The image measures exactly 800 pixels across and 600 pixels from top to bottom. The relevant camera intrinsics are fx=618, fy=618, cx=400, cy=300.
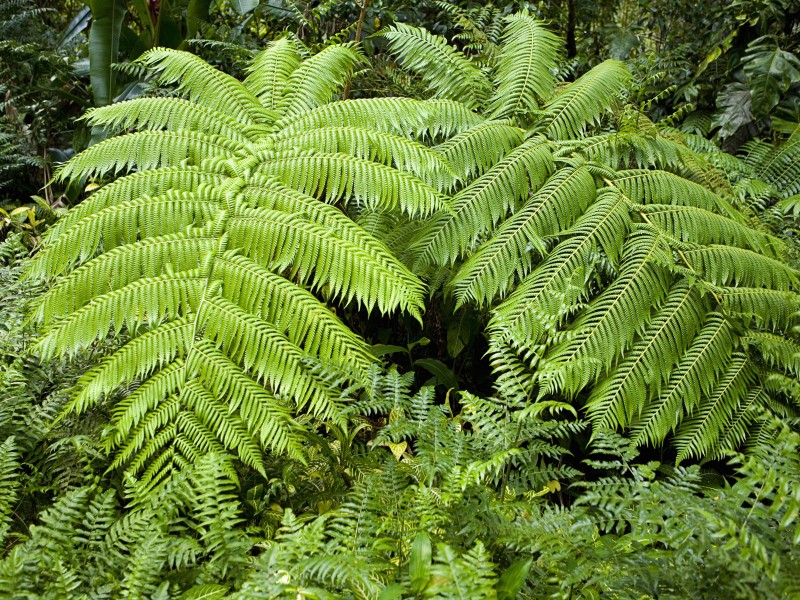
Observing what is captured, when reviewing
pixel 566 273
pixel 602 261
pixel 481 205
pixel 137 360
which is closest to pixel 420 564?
pixel 137 360

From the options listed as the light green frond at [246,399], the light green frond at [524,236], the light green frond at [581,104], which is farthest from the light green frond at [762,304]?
the light green frond at [246,399]

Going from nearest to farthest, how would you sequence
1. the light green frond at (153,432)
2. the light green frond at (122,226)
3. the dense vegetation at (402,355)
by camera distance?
the dense vegetation at (402,355)
the light green frond at (153,432)
the light green frond at (122,226)

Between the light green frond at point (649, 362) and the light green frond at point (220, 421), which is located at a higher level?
the light green frond at point (649, 362)

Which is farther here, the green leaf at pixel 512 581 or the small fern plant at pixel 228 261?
the small fern plant at pixel 228 261

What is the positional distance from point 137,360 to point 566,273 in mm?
1346

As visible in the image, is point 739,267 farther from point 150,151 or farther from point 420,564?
point 150,151

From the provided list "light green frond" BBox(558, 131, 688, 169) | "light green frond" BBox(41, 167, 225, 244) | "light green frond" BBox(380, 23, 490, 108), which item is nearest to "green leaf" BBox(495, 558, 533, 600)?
"light green frond" BBox(41, 167, 225, 244)

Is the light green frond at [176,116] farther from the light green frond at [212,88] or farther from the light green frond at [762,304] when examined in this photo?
the light green frond at [762,304]

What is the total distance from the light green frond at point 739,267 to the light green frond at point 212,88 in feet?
5.48

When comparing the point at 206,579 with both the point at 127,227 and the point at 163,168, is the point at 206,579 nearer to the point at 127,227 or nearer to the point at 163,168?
the point at 127,227

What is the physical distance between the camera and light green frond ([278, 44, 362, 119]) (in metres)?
2.48

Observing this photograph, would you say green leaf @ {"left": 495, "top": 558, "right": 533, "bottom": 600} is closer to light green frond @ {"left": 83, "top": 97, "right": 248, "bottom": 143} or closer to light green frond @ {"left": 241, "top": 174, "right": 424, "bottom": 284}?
light green frond @ {"left": 241, "top": 174, "right": 424, "bottom": 284}

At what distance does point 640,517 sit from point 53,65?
4.15 m

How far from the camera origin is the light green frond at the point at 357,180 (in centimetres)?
211
